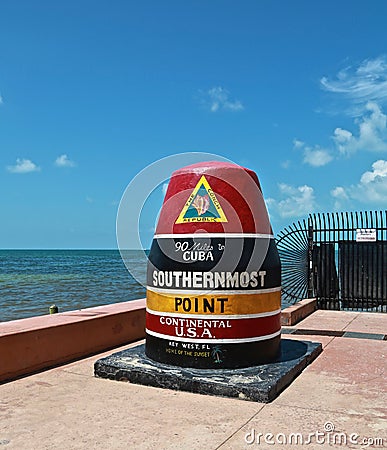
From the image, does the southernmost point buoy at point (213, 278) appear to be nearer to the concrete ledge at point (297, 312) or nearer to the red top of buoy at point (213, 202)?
the red top of buoy at point (213, 202)

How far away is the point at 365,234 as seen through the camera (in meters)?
12.7

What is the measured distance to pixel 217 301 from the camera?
19.6ft

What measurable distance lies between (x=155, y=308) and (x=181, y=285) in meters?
0.52

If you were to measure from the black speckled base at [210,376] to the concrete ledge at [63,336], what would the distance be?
0.82 metres

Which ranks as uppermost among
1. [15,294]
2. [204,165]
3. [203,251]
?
[204,165]

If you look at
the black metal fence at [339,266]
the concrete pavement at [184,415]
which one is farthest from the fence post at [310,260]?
the concrete pavement at [184,415]

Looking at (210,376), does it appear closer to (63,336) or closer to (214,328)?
(214,328)

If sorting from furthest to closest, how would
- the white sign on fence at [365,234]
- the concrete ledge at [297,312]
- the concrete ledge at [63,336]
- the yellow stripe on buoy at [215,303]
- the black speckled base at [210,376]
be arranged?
the white sign on fence at [365,234] < the concrete ledge at [297,312] < the concrete ledge at [63,336] < the yellow stripe on buoy at [215,303] < the black speckled base at [210,376]

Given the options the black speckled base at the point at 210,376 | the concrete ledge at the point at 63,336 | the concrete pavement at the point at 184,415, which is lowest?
the concrete pavement at the point at 184,415

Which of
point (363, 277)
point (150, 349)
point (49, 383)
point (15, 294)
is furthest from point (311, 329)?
point (15, 294)

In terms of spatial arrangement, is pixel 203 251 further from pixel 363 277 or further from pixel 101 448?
pixel 363 277

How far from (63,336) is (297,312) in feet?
18.4

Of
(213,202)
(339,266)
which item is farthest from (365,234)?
(213,202)

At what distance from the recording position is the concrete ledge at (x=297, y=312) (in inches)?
407
